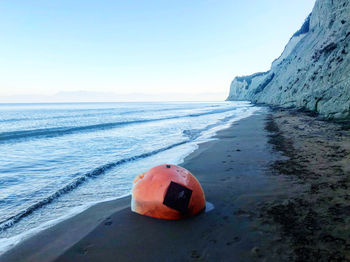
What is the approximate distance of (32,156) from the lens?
314 inches

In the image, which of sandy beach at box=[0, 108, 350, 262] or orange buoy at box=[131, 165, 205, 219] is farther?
orange buoy at box=[131, 165, 205, 219]

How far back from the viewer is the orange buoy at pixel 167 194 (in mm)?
2792

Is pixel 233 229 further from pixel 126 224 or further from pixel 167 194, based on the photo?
pixel 126 224

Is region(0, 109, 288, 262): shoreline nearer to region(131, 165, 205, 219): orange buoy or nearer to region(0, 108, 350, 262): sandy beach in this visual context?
region(0, 108, 350, 262): sandy beach

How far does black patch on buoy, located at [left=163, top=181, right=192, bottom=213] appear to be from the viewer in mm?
2771

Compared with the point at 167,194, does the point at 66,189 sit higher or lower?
lower

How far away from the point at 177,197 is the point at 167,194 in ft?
0.46

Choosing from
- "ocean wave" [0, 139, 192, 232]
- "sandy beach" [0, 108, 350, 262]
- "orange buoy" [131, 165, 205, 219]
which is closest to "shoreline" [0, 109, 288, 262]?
"sandy beach" [0, 108, 350, 262]

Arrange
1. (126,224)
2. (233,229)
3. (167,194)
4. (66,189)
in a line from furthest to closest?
(66,189), (126,224), (167,194), (233,229)

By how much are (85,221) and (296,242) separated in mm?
2805

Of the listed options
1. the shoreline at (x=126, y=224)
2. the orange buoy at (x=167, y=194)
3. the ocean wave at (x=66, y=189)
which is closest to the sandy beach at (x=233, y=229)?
the shoreline at (x=126, y=224)

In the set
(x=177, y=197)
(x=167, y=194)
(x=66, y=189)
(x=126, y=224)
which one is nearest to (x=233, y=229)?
(x=177, y=197)

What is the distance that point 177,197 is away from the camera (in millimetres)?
2787

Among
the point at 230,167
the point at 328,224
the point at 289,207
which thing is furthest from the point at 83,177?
the point at 328,224
